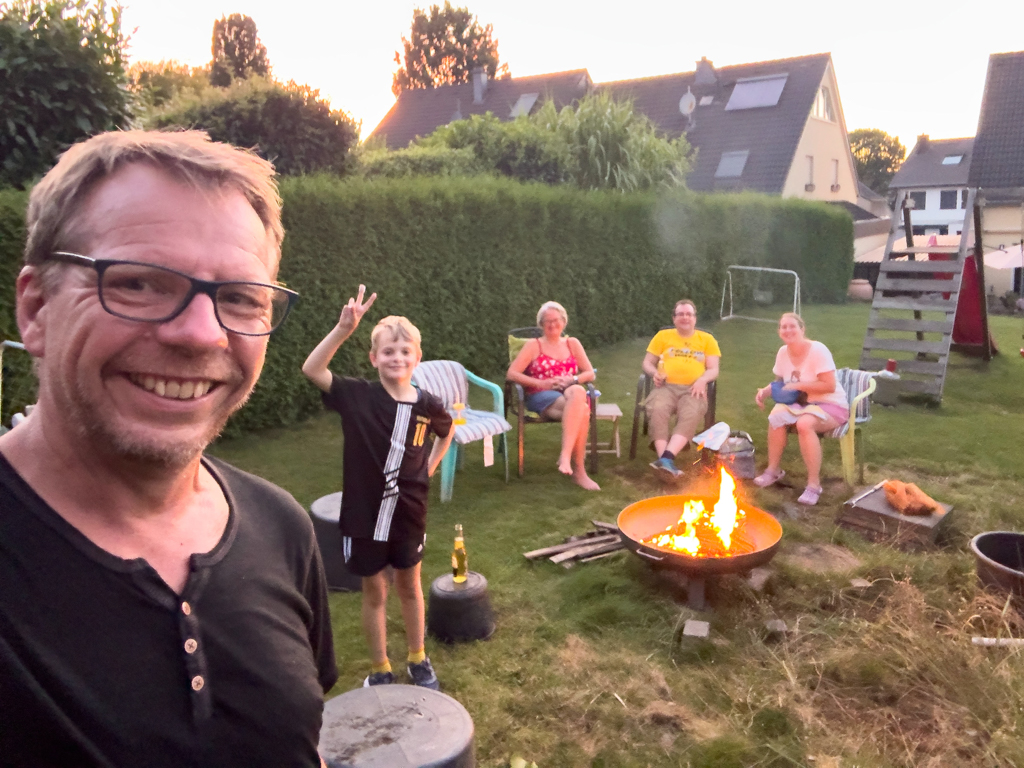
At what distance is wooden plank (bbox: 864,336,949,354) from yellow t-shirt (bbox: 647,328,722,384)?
3.55m

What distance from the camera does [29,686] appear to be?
3.08 ft

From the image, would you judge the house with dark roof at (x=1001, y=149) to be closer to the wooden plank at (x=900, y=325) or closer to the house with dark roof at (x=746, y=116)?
the house with dark roof at (x=746, y=116)

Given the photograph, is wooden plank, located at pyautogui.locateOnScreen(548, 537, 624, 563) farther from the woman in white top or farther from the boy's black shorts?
the woman in white top

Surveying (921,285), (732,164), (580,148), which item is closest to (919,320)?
(921,285)

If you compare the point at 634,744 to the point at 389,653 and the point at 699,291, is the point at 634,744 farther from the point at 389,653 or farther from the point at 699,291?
the point at 699,291

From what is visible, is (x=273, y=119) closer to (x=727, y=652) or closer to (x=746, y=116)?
(x=727, y=652)

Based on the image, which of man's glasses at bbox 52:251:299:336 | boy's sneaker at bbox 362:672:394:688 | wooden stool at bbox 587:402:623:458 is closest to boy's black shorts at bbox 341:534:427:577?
boy's sneaker at bbox 362:672:394:688

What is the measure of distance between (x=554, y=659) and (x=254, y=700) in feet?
9.62

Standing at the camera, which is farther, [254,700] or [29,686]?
[254,700]

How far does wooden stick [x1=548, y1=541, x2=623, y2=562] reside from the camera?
4.96m

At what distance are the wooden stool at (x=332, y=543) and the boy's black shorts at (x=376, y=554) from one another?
33.3 inches

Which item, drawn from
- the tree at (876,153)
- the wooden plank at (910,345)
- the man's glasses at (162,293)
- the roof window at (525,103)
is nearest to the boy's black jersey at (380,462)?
the man's glasses at (162,293)

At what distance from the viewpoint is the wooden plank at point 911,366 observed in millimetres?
9210


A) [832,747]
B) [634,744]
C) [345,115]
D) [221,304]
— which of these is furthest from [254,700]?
[345,115]
